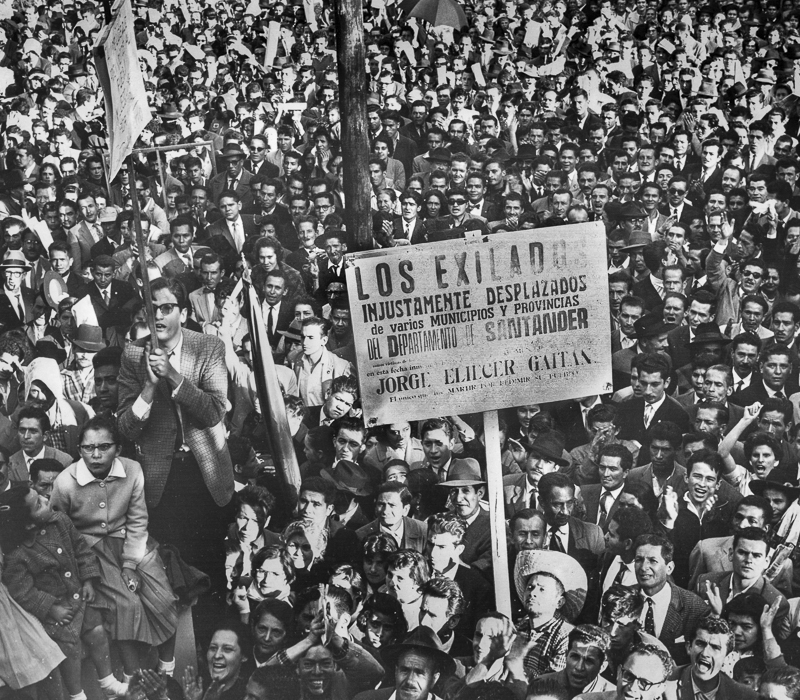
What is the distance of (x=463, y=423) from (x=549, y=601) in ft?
2.25

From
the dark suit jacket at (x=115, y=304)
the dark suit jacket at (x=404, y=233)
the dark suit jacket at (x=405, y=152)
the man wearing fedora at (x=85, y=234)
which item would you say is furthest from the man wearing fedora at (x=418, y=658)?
the man wearing fedora at (x=85, y=234)

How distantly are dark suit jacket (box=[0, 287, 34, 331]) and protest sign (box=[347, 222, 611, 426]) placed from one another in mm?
1055

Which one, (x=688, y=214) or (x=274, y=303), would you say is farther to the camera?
(x=688, y=214)

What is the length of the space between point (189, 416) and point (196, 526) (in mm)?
371

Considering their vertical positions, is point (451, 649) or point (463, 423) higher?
point (463, 423)

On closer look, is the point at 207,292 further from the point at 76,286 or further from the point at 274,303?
the point at 76,286

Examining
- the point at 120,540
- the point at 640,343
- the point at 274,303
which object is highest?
the point at 274,303

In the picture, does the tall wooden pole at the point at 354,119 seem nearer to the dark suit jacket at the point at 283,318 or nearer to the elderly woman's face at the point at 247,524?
the dark suit jacket at the point at 283,318

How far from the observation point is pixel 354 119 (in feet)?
10.2

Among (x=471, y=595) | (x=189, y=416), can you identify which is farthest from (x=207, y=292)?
(x=471, y=595)

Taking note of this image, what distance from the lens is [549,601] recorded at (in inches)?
126

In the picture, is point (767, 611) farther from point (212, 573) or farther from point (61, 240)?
point (61, 240)

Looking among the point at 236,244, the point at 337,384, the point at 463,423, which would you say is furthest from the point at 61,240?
the point at 463,423

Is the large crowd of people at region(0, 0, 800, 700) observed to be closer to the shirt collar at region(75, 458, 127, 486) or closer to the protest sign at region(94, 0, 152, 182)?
the shirt collar at region(75, 458, 127, 486)
